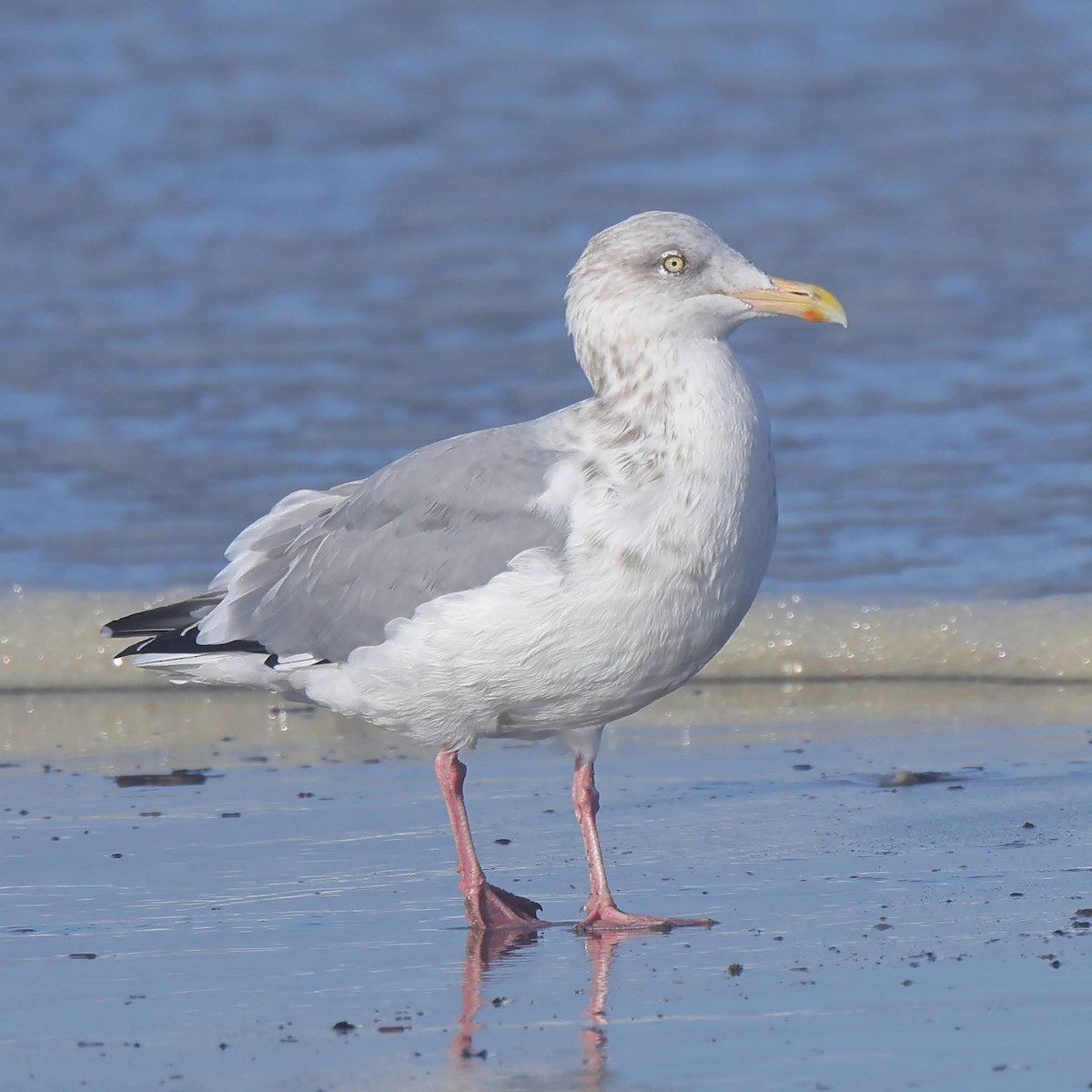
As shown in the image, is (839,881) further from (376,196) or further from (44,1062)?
(376,196)

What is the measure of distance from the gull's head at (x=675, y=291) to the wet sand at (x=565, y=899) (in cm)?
139

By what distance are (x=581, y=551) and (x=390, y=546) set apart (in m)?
0.76

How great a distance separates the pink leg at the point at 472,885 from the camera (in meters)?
5.63

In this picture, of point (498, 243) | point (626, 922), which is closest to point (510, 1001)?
point (626, 922)

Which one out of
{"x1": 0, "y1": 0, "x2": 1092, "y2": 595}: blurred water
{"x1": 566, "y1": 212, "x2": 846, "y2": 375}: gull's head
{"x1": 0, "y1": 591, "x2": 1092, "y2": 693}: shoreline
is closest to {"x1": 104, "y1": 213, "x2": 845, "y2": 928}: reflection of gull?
{"x1": 566, "y1": 212, "x2": 846, "y2": 375}: gull's head

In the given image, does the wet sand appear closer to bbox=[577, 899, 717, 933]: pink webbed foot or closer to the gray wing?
bbox=[577, 899, 717, 933]: pink webbed foot

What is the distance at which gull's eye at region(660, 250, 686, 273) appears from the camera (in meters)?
5.91

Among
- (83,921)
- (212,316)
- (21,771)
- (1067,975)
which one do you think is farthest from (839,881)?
(212,316)

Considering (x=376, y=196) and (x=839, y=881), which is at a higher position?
(x=376, y=196)

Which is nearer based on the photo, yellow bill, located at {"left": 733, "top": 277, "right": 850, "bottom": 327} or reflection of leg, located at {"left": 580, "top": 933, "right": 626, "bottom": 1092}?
reflection of leg, located at {"left": 580, "top": 933, "right": 626, "bottom": 1092}

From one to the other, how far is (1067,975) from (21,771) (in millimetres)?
3671

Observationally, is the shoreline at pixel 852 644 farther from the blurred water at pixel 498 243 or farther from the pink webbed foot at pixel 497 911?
the pink webbed foot at pixel 497 911

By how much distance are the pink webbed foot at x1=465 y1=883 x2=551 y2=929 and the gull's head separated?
4.55 ft

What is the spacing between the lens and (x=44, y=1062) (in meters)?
4.66
